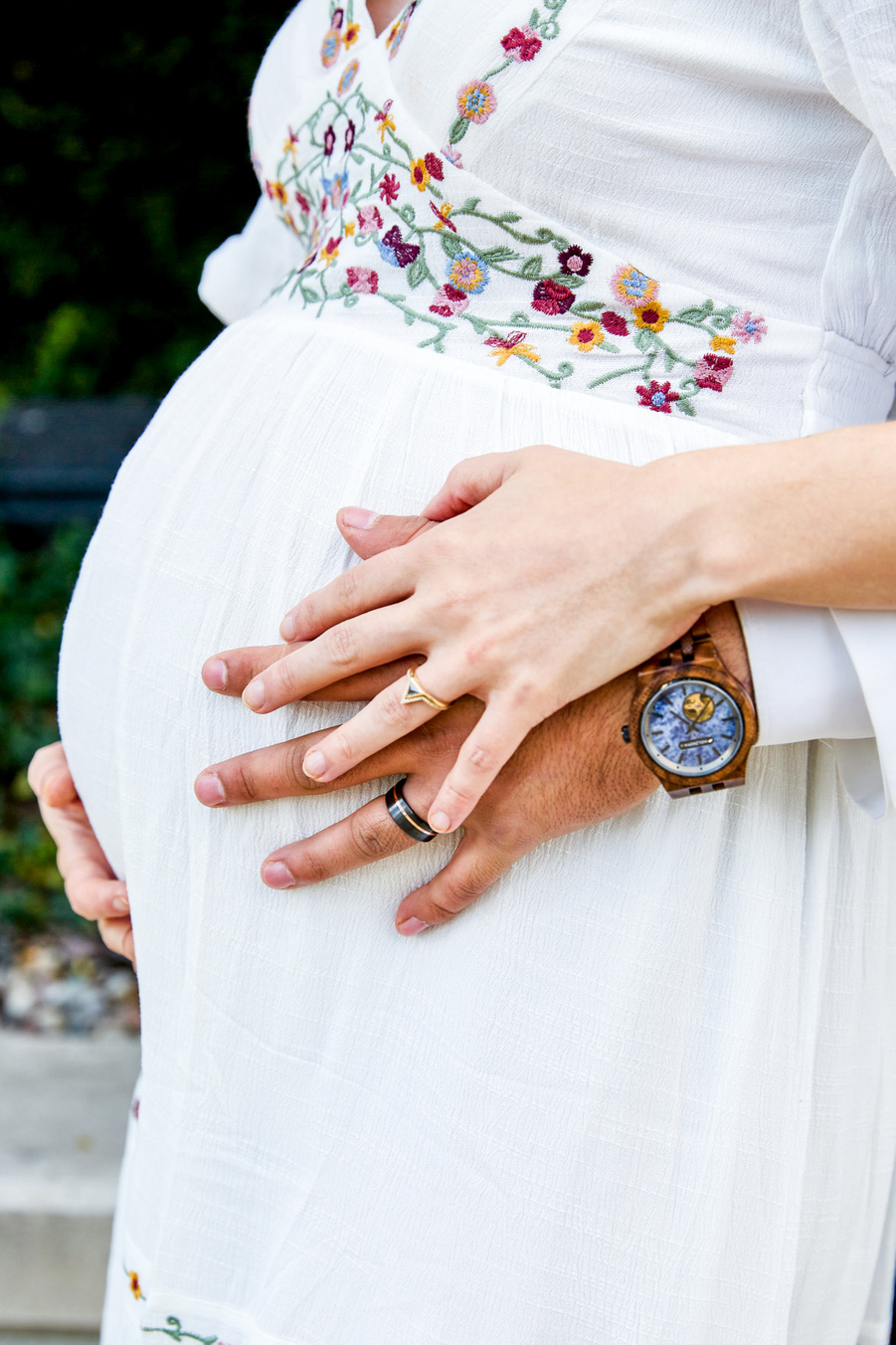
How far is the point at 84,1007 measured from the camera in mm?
2242

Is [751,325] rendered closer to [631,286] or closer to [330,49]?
[631,286]

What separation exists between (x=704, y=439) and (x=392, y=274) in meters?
0.28

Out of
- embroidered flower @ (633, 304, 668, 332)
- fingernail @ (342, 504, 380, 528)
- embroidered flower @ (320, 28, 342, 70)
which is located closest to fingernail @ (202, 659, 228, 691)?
fingernail @ (342, 504, 380, 528)

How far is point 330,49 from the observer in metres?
0.90

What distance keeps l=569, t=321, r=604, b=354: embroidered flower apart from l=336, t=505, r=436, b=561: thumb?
7.0 inches

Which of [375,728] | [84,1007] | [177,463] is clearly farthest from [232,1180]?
[84,1007]

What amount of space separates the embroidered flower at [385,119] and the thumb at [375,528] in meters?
0.30

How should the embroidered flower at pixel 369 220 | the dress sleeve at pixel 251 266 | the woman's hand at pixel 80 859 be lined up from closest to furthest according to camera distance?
the embroidered flower at pixel 369 220 < the woman's hand at pixel 80 859 < the dress sleeve at pixel 251 266

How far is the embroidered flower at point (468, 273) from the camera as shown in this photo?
0.77 metres

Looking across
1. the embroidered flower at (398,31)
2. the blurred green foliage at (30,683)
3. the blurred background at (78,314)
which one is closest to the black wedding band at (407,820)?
the embroidered flower at (398,31)

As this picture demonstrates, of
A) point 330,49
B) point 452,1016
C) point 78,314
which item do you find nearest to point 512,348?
point 330,49

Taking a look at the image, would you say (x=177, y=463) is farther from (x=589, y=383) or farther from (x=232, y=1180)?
(x=232, y=1180)

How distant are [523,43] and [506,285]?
153 millimetres

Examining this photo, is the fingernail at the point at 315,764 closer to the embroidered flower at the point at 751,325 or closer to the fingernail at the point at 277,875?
the fingernail at the point at 277,875
